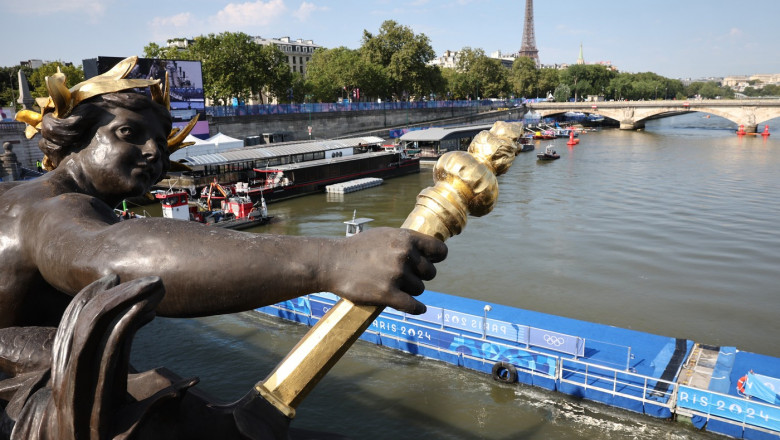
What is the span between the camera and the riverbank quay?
11.4 metres

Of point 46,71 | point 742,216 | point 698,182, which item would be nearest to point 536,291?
point 742,216

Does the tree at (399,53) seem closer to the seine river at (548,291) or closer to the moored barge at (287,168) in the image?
the moored barge at (287,168)

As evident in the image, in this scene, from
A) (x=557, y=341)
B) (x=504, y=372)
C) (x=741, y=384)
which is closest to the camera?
(x=741, y=384)

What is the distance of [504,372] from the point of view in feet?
44.4

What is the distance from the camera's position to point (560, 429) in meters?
11.9

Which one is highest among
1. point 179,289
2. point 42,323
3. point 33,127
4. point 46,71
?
point 46,71

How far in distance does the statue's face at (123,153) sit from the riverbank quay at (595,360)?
459 inches

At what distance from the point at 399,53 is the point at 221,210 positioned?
46.6m

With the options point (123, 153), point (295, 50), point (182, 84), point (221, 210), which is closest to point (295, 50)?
point (295, 50)

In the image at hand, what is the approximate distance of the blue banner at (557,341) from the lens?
41.4 ft

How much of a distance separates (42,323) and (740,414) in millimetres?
12594

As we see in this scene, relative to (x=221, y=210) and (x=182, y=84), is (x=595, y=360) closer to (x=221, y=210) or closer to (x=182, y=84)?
(x=221, y=210)

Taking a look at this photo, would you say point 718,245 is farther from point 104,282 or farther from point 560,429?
point 104,282

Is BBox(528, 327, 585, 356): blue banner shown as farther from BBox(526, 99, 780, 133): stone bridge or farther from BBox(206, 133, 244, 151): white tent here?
BBox(526, 99, 780, 133): stone bridge
